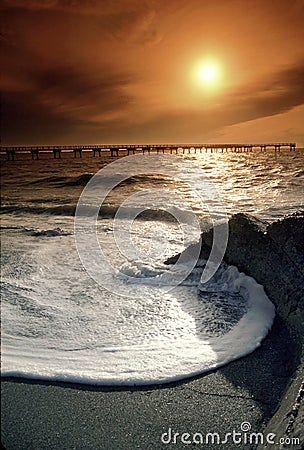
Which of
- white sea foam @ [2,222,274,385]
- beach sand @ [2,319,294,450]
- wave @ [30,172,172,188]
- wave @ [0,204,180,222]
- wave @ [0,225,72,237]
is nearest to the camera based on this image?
beach sand @ [2,319,294,450]

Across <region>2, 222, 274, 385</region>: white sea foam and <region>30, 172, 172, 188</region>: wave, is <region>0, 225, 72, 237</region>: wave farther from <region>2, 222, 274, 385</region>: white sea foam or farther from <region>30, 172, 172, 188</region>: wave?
<region>30, 172, 172, 188</region>: wave

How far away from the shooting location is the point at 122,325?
237 centimetres

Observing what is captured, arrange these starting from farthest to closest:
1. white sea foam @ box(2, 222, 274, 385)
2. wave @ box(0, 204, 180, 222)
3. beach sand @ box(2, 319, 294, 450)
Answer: wave @ box(0, 204, 180, 222), white sea foam @ box(2, 222, 274, 385), beach sand @ box(2, 319, 294, 450)

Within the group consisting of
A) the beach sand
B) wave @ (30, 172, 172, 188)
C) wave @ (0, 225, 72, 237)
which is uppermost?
wave @ (30, 172, 172, 188)

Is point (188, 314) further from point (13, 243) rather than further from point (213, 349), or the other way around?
point (13, 243)

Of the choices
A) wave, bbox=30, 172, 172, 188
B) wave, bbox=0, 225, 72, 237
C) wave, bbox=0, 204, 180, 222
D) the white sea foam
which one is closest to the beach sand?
the white sea foam

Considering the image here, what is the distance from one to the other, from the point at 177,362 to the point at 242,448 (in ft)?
1.99

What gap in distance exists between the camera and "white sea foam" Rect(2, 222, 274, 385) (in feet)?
5.95

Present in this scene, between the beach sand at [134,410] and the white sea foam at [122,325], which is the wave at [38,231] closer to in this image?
the white sea foam at [122,325]

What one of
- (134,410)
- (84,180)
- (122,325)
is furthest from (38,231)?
(84,180)

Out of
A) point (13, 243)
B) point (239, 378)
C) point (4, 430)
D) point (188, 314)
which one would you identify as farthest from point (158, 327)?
point (13, 243)

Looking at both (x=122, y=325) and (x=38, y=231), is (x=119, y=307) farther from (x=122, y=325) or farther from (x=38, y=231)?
(x=38, y=231)

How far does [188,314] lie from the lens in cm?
270

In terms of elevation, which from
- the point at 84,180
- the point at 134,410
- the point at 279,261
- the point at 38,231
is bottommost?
the point at 134,410
